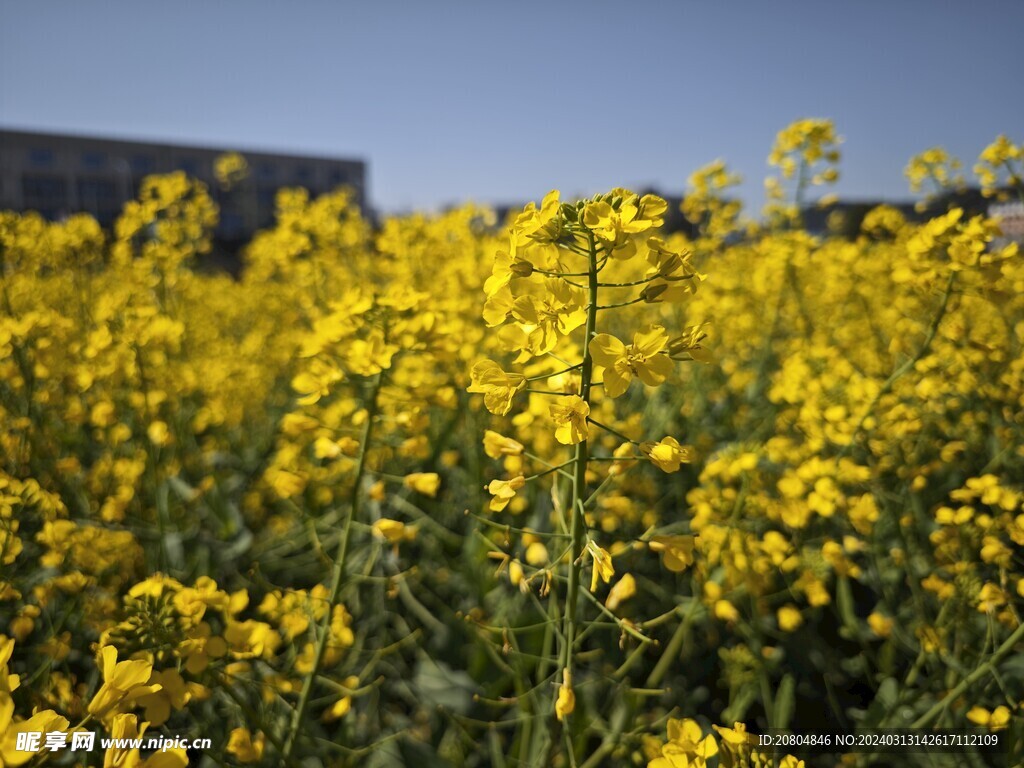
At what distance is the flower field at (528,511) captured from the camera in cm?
108

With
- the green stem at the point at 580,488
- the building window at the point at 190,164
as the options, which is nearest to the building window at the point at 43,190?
the building window at the point at 190,164

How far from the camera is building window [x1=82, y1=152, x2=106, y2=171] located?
3544 centimetres

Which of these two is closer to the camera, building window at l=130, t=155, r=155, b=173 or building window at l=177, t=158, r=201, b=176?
building window at l=130, t=155, r=155, b=173

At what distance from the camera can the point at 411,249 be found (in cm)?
349

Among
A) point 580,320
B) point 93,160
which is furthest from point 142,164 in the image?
point 580,320

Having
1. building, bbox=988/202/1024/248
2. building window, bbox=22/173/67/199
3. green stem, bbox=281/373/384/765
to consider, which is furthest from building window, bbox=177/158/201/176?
green stem, bbox=281/373/384/765

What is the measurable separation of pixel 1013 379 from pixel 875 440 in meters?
0.78

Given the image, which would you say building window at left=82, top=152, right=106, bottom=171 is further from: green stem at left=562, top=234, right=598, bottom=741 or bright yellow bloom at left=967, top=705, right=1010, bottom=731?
bright yellow bloom at left=967, top=705, right=1010, bottom=731

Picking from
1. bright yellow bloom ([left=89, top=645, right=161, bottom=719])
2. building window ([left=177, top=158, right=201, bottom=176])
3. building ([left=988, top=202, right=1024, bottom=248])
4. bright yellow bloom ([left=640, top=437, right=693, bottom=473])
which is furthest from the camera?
building window ([left=177, top=158, right=201, bottom=176])

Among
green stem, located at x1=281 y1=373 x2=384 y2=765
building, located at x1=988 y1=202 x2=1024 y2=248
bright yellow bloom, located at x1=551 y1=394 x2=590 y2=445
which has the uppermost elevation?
building, located at x1=988 y1=202 x2=1024 y2=248

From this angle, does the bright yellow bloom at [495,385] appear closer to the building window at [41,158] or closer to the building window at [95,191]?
the building window at [95,191]

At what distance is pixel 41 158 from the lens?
3400 cm

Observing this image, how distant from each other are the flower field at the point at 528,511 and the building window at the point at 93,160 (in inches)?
1577

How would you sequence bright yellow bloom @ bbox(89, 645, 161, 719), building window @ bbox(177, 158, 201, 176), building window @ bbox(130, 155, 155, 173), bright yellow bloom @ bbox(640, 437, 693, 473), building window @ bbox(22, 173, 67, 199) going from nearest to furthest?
bright yellow bloom @ bbox(89, 645, 161, 719)
bright yellow bloom @ bbox(640, 437, 693, 473)
building window @ bbox(22, 173, 67, 199)
building window @ bbox(130, 155, 155, 173)
building window @ bbox(177, 158, 201, 176)
